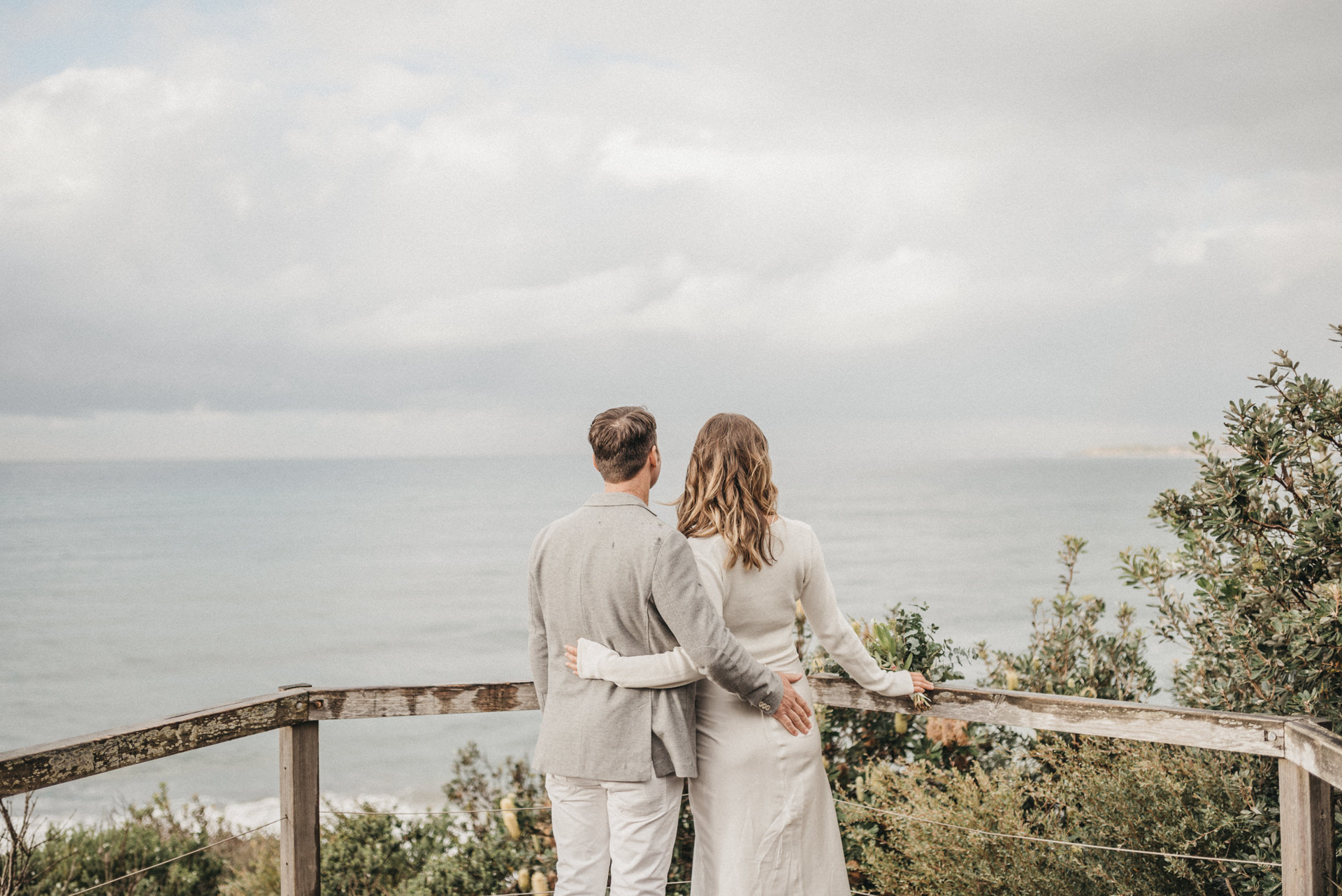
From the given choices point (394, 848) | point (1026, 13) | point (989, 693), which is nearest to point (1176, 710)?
point (989, 693)

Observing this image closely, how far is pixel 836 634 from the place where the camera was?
238cm

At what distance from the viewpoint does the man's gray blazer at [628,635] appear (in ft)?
→ 6.82

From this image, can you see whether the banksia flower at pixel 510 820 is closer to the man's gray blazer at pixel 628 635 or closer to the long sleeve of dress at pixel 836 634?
the man's gray blazer at pixel 628 635

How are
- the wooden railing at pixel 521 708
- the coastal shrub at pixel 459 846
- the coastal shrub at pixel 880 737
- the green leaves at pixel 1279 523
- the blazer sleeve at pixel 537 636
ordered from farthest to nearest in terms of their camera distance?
the coastal shrub at pixel 459 846 < the coastal shrub at pixel 880 737 < the green leaves at pixel 1279 523 < the blazer sleeve at pixel 537 636 < the wooden railing at pixel 521 708

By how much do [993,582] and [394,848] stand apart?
3446 cm

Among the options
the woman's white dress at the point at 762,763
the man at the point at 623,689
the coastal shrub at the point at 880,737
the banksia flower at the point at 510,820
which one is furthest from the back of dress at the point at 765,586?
the banksia flower at the point at 510,820

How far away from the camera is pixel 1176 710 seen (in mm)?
2301

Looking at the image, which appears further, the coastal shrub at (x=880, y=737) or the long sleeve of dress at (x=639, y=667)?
the coastal shrub at (x=880, y=737)

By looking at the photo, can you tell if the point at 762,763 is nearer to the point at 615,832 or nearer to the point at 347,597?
the point at 615,832

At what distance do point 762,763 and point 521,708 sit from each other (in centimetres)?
84

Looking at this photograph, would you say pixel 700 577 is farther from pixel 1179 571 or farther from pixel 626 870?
pixel 1179 571

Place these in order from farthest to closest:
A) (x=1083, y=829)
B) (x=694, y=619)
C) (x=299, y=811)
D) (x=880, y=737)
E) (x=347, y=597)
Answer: (x=347, y=597) → (x=880, y=737) → (x=1083, y=829) → (x=299, y=811) → (x=694, y=619)

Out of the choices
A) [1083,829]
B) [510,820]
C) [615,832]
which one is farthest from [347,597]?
[615,832]

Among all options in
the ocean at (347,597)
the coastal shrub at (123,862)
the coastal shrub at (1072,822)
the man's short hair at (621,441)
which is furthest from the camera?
the ocean at (347,597)
